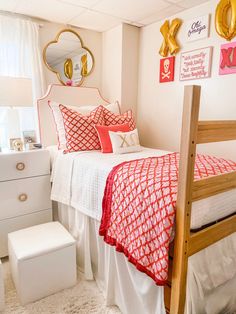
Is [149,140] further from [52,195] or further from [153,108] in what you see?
[52,195]

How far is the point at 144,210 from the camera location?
107cm

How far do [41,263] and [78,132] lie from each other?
103 centimetres

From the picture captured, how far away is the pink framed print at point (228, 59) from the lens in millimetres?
1830

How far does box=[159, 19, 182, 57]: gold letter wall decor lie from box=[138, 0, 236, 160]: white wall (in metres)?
0.05

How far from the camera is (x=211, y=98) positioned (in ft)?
6.68

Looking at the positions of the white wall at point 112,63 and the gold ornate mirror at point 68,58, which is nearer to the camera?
the gold ornate mirror at point 68,58

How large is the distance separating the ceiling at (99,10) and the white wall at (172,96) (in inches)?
5.7

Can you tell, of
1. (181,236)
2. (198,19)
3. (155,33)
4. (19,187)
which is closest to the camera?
(181,236)

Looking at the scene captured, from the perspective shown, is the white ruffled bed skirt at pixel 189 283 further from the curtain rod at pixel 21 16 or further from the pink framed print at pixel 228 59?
the curtain rod at pixel 21 16

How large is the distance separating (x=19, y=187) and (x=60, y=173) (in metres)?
0.35

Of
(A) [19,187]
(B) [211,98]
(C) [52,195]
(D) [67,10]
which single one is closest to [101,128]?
(C) [52,195]

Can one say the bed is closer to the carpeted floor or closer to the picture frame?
the carpeted floor

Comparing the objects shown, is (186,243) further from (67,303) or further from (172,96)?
(172,96)

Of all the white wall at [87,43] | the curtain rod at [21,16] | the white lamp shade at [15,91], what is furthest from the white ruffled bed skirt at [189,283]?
the curtain rod at [21,16]
